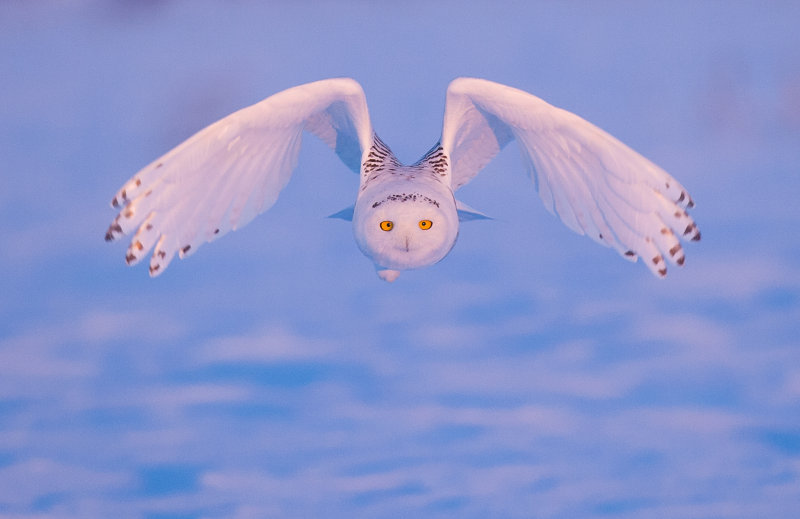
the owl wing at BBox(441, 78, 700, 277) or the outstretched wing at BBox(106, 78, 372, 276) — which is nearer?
the owl wing at BBox(441, 78, 700, 277)

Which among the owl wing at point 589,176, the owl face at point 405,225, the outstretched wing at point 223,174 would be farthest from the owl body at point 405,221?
the outstretched wing at point 223,174

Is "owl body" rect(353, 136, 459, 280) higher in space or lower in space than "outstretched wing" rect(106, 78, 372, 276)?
lower

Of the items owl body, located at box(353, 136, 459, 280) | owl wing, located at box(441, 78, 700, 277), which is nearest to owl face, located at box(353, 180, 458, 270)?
owl body, located at box(353, 136, 459, 280)

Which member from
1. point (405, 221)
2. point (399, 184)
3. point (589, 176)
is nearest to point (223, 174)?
point (399, 184)

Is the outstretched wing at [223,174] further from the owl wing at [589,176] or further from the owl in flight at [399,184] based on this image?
the owl wing at [589,176]

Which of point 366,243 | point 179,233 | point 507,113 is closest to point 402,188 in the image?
point 366,243

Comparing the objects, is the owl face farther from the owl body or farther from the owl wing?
the owl wing
